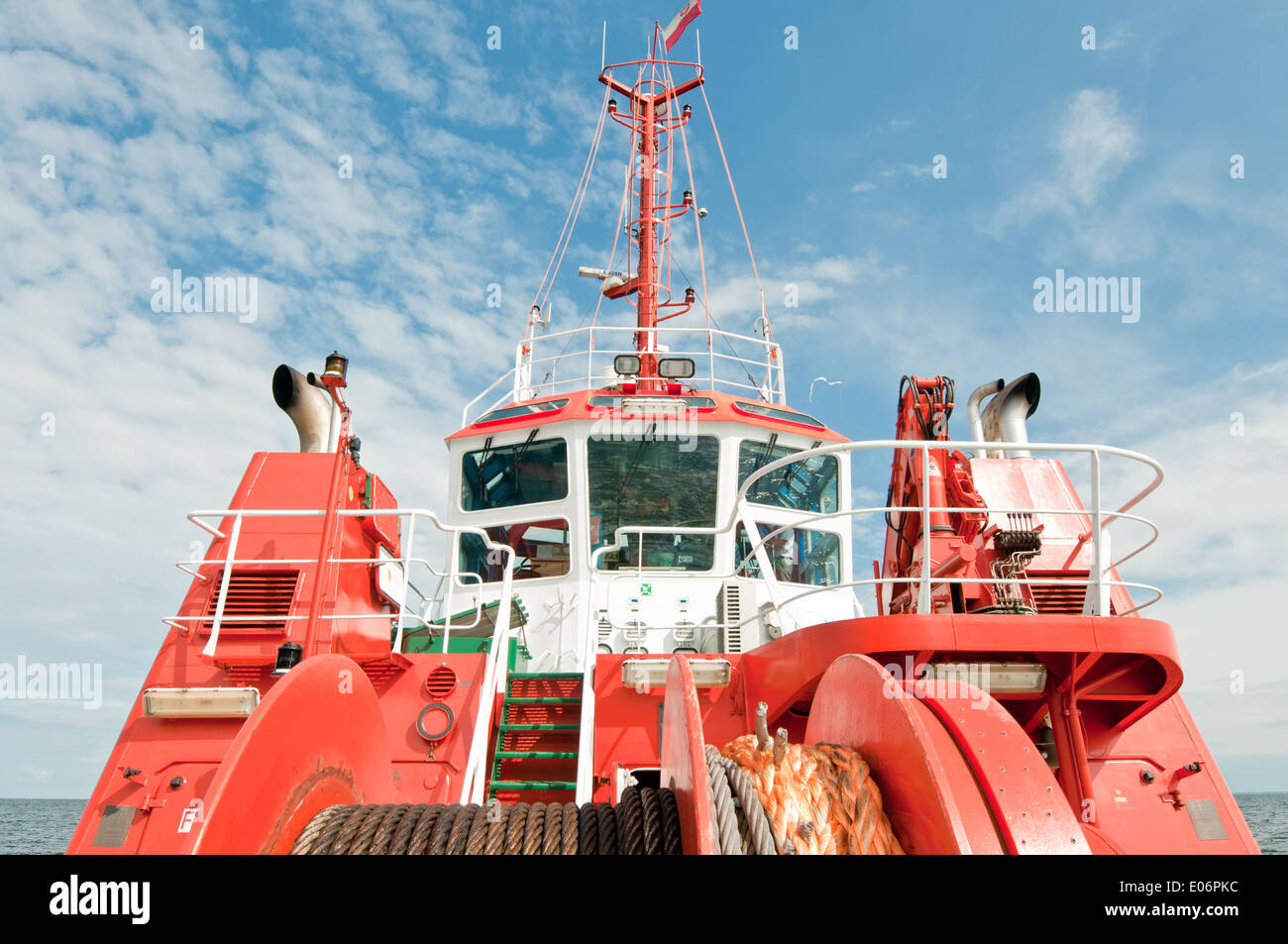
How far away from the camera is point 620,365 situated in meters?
8.41

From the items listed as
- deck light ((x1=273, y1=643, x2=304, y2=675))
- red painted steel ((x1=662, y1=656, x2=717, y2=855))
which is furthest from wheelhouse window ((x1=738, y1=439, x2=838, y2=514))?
red painted steel ((x1=662, y1=656, x2=717, y2=855))

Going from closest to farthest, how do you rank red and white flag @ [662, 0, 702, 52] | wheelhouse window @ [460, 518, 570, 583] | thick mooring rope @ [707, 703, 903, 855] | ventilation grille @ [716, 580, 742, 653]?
thick mooring rope @ [707, 703, 903, 855] < ventilation grille @ [716, 580, 742, 653] < wheelhouse window @ [460, 518, 570, 583] < red and white flag @ [662, 0, 702, 52]

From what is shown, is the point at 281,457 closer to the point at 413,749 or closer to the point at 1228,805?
the point at 413,749

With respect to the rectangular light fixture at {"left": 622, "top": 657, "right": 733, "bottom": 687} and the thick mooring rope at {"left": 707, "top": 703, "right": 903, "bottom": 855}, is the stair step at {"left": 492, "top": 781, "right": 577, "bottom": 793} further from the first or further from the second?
the thick mooring rope at {"left": 707, "top": 703, "right": 903, "bottom": 855}

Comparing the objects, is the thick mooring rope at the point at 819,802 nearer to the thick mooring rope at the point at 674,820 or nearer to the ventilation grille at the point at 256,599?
the thick mooring rope at the point at 674,820

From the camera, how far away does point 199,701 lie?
16.1 ft

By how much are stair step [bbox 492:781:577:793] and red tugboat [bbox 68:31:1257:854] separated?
0.02 meters

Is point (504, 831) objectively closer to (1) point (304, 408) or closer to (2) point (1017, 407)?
(1) point (304, 408)

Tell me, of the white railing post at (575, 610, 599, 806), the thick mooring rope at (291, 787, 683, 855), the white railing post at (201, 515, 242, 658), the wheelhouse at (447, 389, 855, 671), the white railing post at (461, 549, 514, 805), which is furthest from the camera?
the wheelhouse at (447, 389, 855, 671)

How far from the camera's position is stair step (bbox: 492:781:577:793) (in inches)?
207

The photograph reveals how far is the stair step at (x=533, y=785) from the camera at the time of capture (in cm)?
525

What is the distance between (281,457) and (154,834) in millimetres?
2853

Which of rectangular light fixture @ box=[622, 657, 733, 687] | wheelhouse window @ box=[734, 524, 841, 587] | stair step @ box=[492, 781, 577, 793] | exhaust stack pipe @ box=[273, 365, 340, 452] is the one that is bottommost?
stair step @ box=[492, 781, 577, 793]
